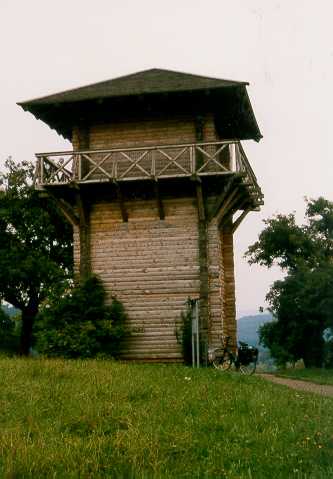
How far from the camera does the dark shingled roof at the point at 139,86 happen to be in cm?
1981

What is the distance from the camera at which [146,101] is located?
68.0 feet

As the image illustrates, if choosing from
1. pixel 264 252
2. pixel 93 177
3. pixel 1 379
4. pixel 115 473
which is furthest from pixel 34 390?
pixel 264 252

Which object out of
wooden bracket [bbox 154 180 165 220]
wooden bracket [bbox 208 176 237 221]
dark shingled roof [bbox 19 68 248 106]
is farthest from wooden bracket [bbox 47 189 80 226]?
wooden bracket [bbox 208 176 237 221]

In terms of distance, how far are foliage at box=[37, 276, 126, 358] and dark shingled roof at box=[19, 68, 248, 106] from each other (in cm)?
576

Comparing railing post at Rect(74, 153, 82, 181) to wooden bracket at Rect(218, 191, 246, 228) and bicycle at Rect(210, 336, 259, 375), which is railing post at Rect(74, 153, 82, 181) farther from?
bicycle at Rect(210, 336, 259, 375)

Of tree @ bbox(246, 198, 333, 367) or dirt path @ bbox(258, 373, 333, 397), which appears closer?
dirt path @ bbox(258, 373, 333, 397)

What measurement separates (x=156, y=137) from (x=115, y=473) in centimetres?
1574

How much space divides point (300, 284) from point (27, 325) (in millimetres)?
14979

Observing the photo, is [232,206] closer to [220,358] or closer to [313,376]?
[220,358]

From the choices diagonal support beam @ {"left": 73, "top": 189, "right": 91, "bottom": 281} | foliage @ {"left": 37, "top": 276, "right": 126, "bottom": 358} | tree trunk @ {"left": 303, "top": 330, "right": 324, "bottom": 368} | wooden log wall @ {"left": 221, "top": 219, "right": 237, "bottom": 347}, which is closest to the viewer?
foliage @ {"left": 37, "top": 276, "right": 126, "bottom": 358}

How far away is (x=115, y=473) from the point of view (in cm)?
648

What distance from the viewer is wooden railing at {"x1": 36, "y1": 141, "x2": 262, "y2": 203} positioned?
63.7 ft

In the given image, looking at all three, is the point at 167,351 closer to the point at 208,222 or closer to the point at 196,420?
the point at 208,222

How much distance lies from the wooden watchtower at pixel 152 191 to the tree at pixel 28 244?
1115 cm
